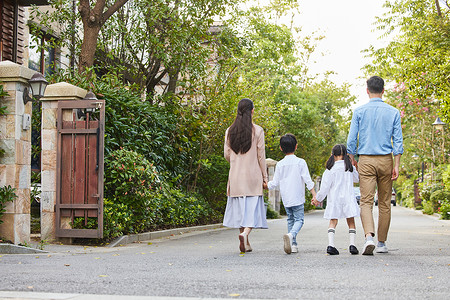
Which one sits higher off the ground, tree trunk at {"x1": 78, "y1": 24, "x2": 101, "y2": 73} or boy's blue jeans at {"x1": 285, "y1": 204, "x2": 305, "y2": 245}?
tree trunk at {"x1": 78, "y1": 24, "x2": 101, "y2": 73}

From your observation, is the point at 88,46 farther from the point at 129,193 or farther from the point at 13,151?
the point at 13,151

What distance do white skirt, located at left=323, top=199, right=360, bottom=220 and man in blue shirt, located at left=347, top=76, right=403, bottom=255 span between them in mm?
269

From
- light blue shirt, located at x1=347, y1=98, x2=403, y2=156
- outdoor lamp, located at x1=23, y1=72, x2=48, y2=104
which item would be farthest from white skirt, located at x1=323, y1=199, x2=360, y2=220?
outdoor lamp, located at x1=23, y1=72, x2=48, y2=104

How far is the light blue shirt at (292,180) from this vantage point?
838 centimetres

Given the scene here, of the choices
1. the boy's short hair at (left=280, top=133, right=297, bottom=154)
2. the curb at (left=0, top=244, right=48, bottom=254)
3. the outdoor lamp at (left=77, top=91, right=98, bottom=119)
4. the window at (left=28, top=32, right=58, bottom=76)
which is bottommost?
the curb at (left=0, top=244, right=48, bottom=254)

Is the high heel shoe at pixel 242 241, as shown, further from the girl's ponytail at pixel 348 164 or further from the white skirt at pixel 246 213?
the girl's ponytail at pixel 348 164

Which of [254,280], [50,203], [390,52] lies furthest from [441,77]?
[254,280]

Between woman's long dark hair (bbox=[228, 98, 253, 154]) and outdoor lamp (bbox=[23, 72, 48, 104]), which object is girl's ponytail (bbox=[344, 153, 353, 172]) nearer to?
woman's long dark hair (bbox=[228, 98, 253, 154])

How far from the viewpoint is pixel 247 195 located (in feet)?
27.8

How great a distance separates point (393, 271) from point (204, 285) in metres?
A: 2.06

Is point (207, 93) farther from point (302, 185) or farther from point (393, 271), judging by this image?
point (393, 271)

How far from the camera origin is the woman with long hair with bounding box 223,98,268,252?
8.41 meters

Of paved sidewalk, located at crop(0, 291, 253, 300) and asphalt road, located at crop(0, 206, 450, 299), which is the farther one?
asphalt road, located at crop(0, 206, 450, 299)

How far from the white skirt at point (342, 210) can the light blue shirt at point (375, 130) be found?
72cm
